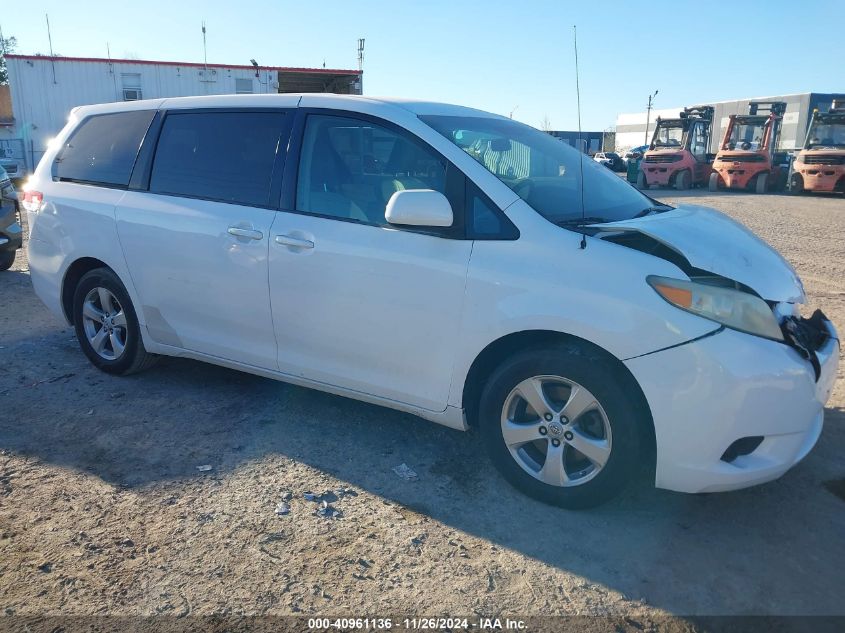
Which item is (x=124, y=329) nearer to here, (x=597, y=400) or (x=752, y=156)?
(x=597, y=400)

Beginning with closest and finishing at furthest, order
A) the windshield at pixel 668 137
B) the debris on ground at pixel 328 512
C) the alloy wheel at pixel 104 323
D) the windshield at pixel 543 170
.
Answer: the debris on ground at pixel 328 512 < the windshield at pixel 543 170 < the alloy wheel at pixel 104 323 < the windshield at pixel 668 137

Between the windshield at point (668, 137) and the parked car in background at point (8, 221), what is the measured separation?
2430 centimetres

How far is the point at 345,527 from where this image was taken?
308 cm

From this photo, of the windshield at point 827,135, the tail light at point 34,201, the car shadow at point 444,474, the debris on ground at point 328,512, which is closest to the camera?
the car shadow at point 444,474

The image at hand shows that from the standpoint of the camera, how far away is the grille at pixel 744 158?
80.9ft

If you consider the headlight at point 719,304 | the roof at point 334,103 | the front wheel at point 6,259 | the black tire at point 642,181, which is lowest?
the black tire at point 642,181

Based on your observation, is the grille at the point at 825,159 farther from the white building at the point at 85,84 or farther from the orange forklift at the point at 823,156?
the white building at the point at 85,84

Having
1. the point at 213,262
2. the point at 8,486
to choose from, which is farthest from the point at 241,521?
the point at 213,262

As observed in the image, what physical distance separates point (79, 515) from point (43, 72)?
1021 inches

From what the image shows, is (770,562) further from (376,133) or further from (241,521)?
(376,133)

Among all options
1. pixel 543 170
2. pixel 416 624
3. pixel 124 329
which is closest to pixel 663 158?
pixel 543 170

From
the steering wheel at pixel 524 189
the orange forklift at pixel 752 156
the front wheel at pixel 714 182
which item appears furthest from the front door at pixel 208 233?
the front wheel at pixel 714 182

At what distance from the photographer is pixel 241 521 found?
3119 millimetres

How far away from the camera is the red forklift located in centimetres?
2650
